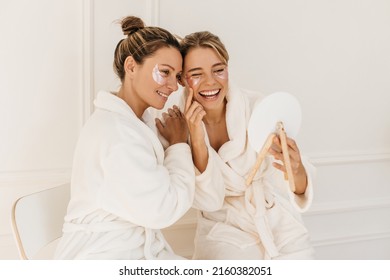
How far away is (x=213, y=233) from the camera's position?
1524 mm

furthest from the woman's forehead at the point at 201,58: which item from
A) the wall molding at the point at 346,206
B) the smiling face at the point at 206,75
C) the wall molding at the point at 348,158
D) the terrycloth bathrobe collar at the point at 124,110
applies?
the wall molding at the point at 346,206

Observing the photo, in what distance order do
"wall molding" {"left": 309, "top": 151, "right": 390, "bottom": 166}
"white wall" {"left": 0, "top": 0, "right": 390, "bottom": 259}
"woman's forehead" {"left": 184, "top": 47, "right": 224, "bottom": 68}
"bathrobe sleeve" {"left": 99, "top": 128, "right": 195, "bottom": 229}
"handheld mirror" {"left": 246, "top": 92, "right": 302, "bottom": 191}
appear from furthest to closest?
1. "wall molding" {"left": 309, "top": 151, "right": 390, "bottom": 166}
2. "white wall" {"left": 0, "top": 0, "right": 390, "bottom": 259}
3. "woman's forehead" {"left": 184, "top": 47, "right": 224, "bottom": 68}
4. "handheld mirror" {"left": 246, "top": 92, "right": 302, "bottom": 191}
5. "bathrobe sleeve" {"left": 99, "top": 128, "right": 195, "bottom": 229}

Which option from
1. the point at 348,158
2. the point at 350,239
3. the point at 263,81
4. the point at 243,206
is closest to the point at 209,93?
the point at 243,206

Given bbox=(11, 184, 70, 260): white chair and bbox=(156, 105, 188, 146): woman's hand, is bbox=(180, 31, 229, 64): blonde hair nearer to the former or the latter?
bbox=(156, 105, 188, 146): woman's hand

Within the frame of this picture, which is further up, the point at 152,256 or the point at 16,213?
the point at 16,213

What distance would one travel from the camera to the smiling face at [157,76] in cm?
136

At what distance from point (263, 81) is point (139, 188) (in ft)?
2.94

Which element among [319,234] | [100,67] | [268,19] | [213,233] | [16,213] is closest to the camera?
[16,213]

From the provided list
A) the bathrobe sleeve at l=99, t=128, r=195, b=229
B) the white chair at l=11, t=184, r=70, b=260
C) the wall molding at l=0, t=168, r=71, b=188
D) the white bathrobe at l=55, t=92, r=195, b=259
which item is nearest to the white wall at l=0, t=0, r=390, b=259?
the wall molding at l=0, t=168, r=71, b=188

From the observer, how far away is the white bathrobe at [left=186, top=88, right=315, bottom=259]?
145 centimetres

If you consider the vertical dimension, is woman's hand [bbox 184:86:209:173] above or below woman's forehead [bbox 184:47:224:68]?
below
